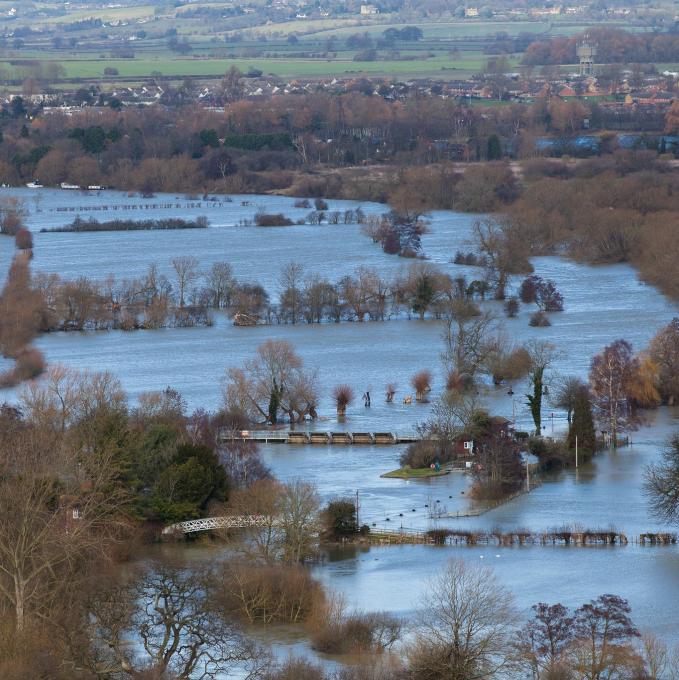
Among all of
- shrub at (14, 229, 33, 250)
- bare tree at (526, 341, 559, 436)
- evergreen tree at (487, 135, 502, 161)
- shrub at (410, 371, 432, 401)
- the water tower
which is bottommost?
the water tower

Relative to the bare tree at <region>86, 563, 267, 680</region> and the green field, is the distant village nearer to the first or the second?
the green field

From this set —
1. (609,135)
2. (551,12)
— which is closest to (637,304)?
(609,135)

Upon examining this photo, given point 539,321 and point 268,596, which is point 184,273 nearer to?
point 539,321

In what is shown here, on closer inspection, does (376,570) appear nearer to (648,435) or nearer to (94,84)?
(648,435)

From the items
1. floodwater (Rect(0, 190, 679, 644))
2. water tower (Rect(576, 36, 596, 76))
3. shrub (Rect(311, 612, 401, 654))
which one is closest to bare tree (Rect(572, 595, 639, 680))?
floodwater (Rect(0, 190, 679, 644))

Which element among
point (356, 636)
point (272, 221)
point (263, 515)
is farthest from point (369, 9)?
point (356, 636)

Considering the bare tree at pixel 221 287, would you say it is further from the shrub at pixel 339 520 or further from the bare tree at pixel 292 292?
the shrub at pixel 339 520
